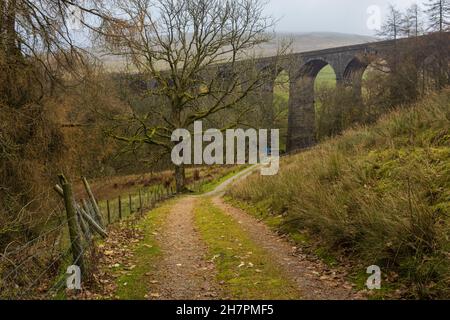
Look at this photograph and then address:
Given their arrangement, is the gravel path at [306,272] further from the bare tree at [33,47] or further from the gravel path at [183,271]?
the bare tree at [33,47]

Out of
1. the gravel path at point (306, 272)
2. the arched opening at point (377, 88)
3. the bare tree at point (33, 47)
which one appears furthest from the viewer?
the arched opening at point (377, 88)

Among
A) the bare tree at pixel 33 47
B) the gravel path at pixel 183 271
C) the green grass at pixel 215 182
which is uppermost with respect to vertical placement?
the bare tree at pixel 33 47

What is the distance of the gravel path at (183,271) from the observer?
5285 mm

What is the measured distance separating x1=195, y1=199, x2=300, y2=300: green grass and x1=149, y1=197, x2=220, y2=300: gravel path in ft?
0.63

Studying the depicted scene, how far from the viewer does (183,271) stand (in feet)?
20.7

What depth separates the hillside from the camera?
15.9 feet

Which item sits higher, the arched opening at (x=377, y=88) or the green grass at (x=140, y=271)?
the arched opening at (x=377, y=88)

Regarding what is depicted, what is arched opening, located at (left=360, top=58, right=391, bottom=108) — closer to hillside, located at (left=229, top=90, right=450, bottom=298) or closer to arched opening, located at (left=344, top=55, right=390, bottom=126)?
arched opening, located at (left=344, top=55, right=390, bottom=126)

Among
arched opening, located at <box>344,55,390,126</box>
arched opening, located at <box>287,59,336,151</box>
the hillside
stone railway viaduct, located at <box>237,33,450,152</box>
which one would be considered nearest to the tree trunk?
the hillside

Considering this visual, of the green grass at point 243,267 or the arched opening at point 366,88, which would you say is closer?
the green grass at point 243,267

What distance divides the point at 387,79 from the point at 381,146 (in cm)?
2620

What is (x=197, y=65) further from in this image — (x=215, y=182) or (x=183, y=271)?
(x=183, y=271)

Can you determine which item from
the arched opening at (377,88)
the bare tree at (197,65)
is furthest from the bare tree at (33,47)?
the arched opening at (377,88)

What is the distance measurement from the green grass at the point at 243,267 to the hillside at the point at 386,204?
3.00 feet
